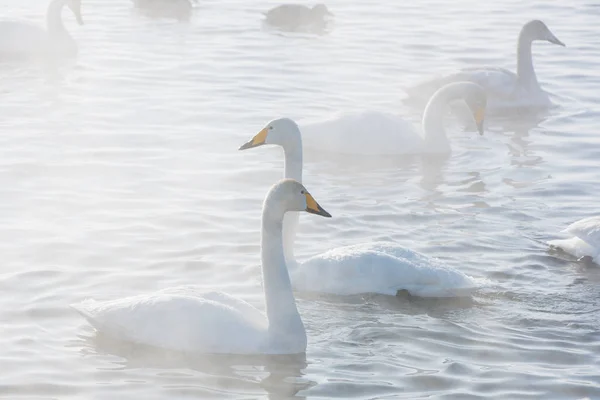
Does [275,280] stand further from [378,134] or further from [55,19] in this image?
[55,19]

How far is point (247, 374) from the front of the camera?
7.76m

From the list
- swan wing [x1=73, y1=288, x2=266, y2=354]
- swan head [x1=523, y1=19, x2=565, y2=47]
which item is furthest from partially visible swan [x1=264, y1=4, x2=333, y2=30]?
swan wing [x1=73, y1=288, x2=266, y2=354]

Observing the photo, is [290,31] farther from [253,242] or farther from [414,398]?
[414,398]

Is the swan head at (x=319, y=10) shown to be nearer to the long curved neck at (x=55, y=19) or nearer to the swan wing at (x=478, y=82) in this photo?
the long curved neck at (x=55, y=19)

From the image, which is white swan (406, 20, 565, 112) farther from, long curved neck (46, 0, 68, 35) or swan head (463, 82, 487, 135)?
long curved neck (46, 0, 68, 35)

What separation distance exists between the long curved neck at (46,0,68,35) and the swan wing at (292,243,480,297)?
10659mm

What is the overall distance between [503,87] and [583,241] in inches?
253

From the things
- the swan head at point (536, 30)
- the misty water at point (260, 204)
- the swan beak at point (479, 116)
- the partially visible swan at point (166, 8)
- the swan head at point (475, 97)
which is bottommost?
the misty water at point (260, 204)

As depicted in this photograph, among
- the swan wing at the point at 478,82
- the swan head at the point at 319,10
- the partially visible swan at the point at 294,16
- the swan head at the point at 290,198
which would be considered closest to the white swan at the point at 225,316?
the swan head at the point at 290,198

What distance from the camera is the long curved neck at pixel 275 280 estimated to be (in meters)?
8.05

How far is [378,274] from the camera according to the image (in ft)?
29.9

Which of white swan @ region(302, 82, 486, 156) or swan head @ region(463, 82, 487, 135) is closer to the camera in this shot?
white swan @ region(302, 82, 486, 156)

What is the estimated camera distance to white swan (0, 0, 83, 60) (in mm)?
18266

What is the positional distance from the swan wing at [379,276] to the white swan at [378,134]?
4.44 meters
